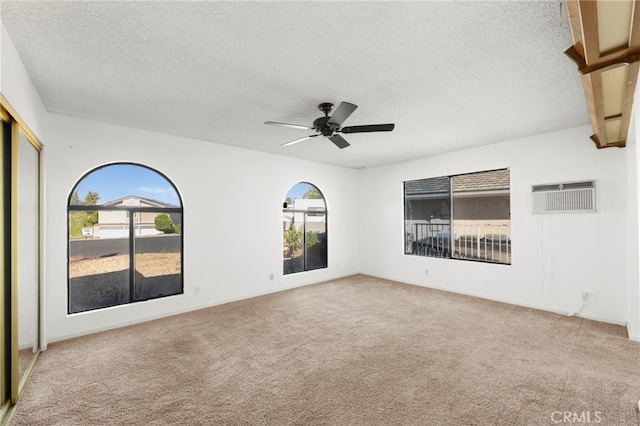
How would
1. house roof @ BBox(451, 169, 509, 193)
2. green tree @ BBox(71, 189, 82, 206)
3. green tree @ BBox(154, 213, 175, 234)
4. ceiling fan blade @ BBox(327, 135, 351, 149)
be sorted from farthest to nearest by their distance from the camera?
1. house roof @ BBox(451, 169, 509, 193)
2. green tree @ BBox(154, 213, 175, 234)
3. green tree @ BBox(71, 189, 82, 206)
4. ceiling fan blade @ BBox(327, 135, 351, 149)

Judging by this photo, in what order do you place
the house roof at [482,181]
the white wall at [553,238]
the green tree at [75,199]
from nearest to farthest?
the green tree at [75,199] → the white wall at [553,238] → the house roof at [482,181]

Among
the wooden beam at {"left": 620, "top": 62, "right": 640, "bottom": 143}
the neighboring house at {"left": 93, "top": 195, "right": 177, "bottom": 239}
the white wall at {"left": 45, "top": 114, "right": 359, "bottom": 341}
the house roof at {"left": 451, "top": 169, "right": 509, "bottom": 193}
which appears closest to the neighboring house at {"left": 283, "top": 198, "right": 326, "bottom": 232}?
the white wall at {"left": 45, "top": 114, "right": 359, "bottom": 341}

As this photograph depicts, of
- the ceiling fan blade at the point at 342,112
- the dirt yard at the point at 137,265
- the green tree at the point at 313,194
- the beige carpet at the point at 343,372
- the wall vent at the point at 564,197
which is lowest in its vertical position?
the beige carpet at the point at 343,372

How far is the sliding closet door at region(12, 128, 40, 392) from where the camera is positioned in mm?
2355

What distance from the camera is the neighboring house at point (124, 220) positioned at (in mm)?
3697

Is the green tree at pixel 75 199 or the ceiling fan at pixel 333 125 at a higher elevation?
the ceiling fan at pixel 333 125

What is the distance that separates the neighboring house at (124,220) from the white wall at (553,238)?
4.77 meters

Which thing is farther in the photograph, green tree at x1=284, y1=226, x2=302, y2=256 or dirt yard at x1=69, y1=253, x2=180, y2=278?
green tree at x1=284, y1=226, x2=302, y2=256

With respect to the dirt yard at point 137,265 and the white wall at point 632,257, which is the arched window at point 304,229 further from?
the white wall at point 632,257

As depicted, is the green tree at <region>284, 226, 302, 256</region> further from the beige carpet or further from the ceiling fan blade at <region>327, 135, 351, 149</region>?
the ceiling fan blade at <region>327, 135, 351, 149</region>

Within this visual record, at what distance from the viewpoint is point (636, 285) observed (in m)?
3.16

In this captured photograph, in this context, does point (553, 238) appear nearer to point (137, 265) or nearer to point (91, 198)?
point (137, 265)

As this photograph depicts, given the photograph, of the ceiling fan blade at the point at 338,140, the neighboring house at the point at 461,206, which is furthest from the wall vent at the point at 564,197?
the ceiling fan blade at the point at 338,140

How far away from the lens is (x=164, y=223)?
166 inches
